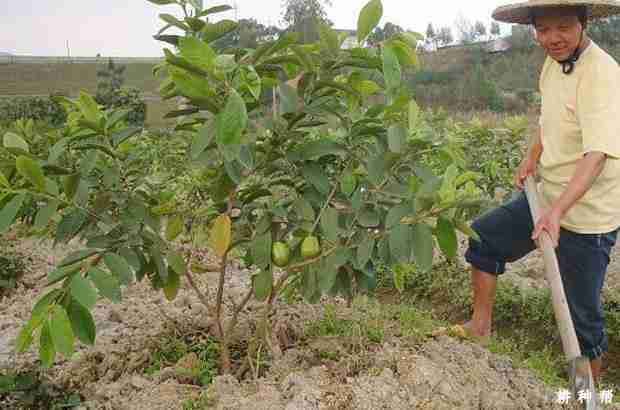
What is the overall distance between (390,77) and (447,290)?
2.22m

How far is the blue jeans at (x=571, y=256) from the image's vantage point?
2117 mm

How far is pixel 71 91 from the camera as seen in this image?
1526cm

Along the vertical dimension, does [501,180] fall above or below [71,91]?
below

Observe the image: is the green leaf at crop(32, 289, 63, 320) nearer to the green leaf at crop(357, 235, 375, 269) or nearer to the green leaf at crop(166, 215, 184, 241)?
the green leaf at crop(166, 215, 184, 241)

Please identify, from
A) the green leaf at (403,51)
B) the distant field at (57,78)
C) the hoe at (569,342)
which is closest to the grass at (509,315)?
the hoe at (569,342)

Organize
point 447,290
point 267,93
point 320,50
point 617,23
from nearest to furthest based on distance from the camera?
point 320,50
point 267,93
point 447,290
point 617,23

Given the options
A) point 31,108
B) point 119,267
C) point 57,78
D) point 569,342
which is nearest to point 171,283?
point 119,267

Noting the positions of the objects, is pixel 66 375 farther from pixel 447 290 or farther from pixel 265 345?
pixel 447 290

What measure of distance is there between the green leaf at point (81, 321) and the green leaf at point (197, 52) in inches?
26.0

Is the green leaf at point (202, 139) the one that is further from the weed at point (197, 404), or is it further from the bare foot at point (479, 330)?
the bare foot at point (479, 330)

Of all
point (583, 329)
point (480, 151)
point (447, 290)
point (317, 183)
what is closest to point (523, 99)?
point (480, 151)

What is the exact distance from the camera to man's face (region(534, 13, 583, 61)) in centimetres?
200

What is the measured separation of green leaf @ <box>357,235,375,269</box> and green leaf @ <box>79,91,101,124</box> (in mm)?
798

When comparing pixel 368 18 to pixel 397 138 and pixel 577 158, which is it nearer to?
pixel 397 138
